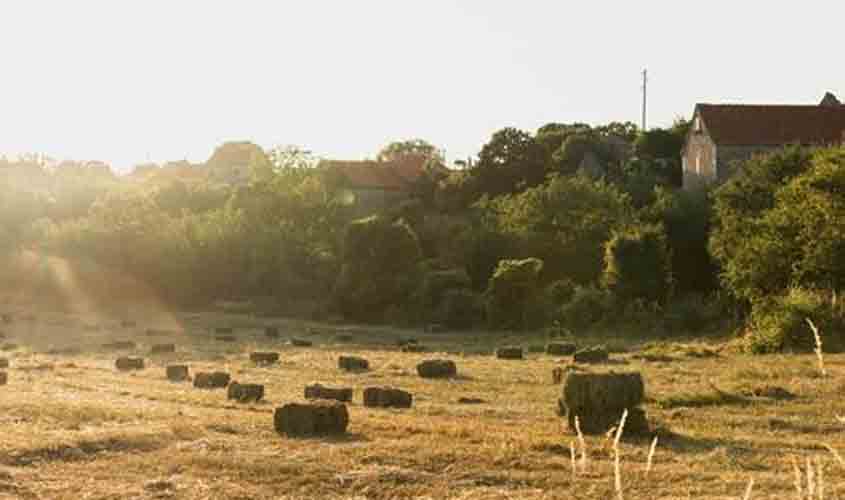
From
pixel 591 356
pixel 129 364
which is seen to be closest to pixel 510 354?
pixel 591 356

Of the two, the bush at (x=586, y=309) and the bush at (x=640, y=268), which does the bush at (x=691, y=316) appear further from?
the bush at (x=586, y=309)

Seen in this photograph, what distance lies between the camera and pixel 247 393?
21109 mm

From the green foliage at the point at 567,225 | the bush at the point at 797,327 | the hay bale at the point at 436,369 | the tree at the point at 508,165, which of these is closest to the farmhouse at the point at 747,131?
the tree at the point at 508,165

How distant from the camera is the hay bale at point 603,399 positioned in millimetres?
16297

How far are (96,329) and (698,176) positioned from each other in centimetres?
3667

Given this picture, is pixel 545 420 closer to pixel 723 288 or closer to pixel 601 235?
pixel 723 288

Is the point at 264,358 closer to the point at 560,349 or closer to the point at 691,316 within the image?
the point at 560,349

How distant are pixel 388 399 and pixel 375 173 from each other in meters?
78.7

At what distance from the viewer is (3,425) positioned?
16.2m

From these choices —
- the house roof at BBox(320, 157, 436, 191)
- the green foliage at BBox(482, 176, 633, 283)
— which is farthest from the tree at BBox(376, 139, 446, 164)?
the green foliage at BBox(482, 176, 633, 283)

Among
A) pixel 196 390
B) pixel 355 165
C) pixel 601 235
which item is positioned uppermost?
pixel 355 165

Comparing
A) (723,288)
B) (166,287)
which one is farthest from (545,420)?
(166,287)

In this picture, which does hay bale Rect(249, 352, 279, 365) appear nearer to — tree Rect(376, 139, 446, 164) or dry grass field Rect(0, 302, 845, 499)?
dry grass field Rect(0, 302, 845, 499)

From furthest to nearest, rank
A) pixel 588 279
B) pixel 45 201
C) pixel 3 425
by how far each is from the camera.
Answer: pixel 45 201 → pixel 588 279 → pixel 3 425
